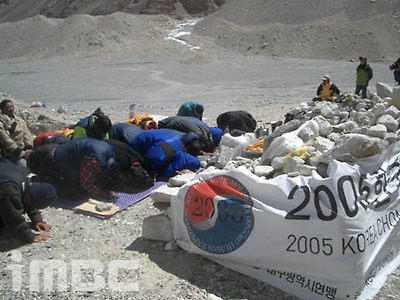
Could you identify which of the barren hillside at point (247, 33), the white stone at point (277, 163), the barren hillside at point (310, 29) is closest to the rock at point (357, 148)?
the white stone at point (277, 163)

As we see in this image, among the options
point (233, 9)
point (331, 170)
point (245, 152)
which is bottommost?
point (245, 152)

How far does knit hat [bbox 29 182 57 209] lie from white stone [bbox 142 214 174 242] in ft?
2.91

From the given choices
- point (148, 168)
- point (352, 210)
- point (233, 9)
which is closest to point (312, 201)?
point (352, 210)

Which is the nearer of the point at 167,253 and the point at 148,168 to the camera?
the point at 167,253

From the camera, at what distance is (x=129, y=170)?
4.80 metres

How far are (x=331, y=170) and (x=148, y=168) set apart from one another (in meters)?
2.69

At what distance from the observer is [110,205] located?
4.25m

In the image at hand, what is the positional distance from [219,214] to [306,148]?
1.24 meters

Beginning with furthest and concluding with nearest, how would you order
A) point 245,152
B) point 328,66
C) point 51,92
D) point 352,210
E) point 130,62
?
point 130,62, point 328,66, point 51,92, point 245,152, point 352,210

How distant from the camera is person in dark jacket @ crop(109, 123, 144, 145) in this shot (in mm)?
5332

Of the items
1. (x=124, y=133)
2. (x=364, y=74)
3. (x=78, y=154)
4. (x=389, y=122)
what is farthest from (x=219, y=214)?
(x=364, y=74)

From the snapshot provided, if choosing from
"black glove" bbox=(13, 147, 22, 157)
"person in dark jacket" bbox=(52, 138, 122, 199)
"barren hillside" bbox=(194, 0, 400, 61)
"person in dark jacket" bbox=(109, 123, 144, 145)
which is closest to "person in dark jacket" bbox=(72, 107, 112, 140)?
"person in dark jacket" bbox=(109, 123, 144, 145)

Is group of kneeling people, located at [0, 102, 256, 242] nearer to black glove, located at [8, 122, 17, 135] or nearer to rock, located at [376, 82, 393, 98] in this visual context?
black glove, located at [8, 122, 17, 135]

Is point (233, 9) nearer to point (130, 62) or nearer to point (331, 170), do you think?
point (130, 62)
